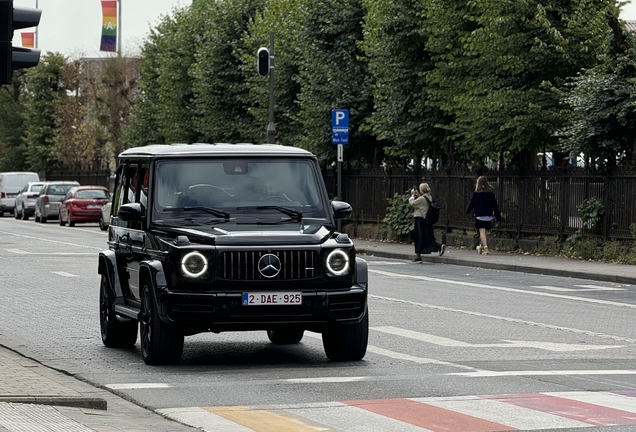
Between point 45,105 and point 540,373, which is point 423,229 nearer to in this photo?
point 540,373

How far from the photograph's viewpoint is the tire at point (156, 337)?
12188 millimetres

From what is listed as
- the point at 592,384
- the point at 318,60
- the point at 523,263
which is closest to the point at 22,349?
the point at 592,384

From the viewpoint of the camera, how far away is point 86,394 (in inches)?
401

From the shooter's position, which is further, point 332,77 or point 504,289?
point 332,77

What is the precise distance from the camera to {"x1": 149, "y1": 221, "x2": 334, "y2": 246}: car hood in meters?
12.0

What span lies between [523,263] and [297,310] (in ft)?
56.6

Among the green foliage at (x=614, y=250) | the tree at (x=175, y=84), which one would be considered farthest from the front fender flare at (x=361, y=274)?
the tree at (x=175, y=84)

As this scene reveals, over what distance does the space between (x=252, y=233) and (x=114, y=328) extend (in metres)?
2.41

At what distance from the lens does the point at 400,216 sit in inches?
1554

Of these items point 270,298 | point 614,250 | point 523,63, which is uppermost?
point 523,63

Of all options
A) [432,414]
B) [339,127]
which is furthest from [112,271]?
[339,127]

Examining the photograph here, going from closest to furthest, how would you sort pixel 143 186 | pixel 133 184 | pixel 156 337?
pixel 156 337 → pixel 143 186 → pixel 133 184

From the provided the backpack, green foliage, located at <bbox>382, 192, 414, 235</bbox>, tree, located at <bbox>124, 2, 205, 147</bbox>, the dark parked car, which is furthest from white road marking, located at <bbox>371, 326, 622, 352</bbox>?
tree, located at <bbox>124, 2, 205, 147</bbox>

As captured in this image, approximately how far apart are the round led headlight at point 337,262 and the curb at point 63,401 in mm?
2945
